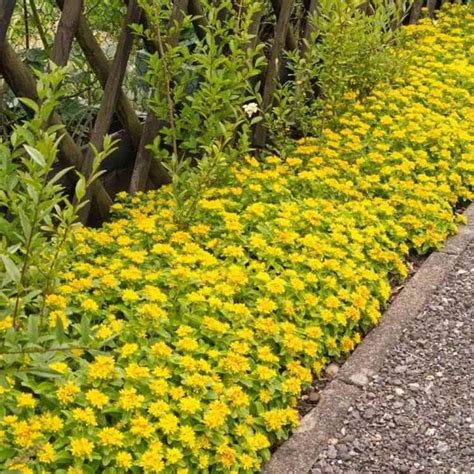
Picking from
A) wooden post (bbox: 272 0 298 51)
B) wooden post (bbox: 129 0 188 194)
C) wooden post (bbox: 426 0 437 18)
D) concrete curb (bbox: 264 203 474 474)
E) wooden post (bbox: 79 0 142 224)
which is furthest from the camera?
wooden post (bbox: 426 0 437 18)

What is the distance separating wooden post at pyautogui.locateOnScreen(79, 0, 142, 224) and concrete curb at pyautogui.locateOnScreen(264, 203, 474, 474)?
49.0 inches

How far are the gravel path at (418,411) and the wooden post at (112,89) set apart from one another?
1.38 m

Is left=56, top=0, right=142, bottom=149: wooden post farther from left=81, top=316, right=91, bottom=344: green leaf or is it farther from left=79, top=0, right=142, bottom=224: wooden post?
left=81, top=316, right=91, bottom=344: green leaf

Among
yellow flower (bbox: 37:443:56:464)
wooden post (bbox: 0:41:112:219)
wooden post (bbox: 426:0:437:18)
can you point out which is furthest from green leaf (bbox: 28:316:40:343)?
wooden post (bbox: 426:0:437:18)

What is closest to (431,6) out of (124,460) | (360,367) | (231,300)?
(360,367)

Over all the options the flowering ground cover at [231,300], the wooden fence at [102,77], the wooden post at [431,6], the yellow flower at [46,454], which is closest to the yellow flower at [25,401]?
the flowering ground cover at [231,300]

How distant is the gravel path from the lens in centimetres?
269

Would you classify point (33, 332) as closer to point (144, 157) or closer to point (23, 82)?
point (23, 82)

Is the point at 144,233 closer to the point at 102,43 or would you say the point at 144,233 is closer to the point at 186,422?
the point at 186,422

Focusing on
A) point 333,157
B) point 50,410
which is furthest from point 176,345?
point 333,157

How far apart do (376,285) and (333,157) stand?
0.89m

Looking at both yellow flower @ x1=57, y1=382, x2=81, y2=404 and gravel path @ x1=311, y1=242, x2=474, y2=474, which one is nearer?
yellow flower @ x1=57, y1=382, x2=81, y2=404

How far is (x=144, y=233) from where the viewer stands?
3.27m

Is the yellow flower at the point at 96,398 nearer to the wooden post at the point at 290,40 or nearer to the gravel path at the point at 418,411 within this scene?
the gravel path at the point at 418,411
